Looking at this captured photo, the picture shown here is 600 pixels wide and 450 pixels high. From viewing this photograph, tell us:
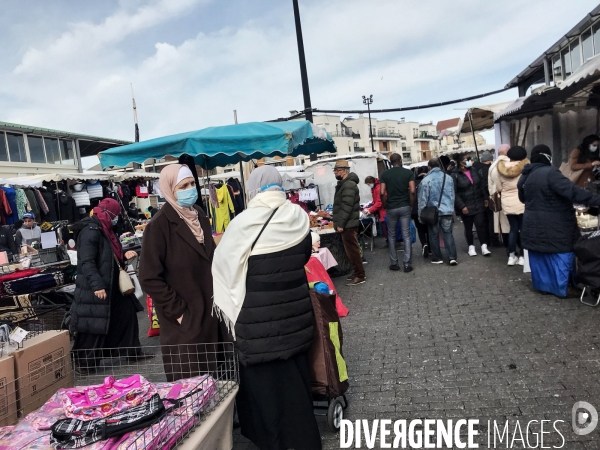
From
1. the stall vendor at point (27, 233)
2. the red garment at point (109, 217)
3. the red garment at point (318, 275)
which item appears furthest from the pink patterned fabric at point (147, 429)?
the stall vendor at point (27, 233)

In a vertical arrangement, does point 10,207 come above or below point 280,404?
above

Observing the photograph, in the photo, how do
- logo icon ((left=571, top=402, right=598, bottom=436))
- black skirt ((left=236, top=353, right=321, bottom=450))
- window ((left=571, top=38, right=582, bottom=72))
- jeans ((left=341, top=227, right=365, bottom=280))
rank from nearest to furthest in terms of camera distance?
black skirt ((left=236, top=353, right=321, bottom=450)) → logo icon ((left=571, top=402, right=598, bottom=436)) → jeans ((left=341, top=227, right=365, bottom=280)) → window ((left=571, top=38, right=582, bottom=72))

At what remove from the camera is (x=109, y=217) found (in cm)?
494

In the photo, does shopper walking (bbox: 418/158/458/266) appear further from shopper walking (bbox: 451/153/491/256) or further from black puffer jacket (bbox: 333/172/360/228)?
black puffer jacket (bbox: 333/172/360/228)

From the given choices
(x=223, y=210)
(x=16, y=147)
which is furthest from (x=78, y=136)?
(x=223, y=210)

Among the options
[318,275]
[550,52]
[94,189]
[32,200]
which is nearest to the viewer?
[318,275]

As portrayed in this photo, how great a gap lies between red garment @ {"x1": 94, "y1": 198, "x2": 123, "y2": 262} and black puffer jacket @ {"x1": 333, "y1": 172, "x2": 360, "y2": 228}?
339 cm

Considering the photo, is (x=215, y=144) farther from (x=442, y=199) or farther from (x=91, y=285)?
(x=442, y=199)

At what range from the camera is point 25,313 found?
5.31 meters

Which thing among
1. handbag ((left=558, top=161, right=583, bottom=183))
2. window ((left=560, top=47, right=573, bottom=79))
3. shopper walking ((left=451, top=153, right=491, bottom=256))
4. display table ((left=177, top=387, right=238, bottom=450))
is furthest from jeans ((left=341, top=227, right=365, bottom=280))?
window ((left=560, top=47, right=573, bottom=79))

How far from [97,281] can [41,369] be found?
2001 millimetres

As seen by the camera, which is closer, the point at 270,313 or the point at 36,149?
the point at 270,313

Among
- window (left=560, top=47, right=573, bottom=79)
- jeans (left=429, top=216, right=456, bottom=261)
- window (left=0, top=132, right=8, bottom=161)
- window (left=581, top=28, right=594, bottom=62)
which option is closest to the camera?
jeans (left=429, top=216, right=456, bottom=261)

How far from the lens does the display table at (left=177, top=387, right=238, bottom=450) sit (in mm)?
2123
